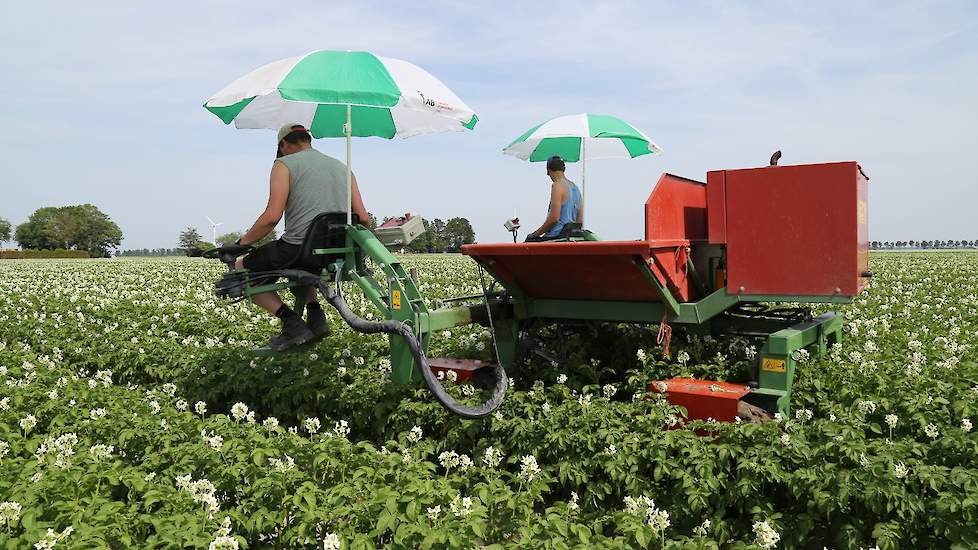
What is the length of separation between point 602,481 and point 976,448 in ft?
6.97

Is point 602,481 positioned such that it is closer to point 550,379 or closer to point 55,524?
point 550,379

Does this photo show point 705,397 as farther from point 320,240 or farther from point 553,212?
point 320,240

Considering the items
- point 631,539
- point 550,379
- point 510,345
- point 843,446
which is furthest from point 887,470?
point 510,345

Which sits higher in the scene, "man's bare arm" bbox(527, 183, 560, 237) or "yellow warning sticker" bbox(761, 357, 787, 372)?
"man's bare arm" bbox(527, 183, 560, 237)

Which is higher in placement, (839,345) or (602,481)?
(839,345)

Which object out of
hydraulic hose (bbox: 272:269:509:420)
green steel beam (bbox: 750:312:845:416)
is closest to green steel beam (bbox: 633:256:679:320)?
green steel beam (bbox: 750:312:845:416)

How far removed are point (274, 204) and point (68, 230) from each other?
506 feet

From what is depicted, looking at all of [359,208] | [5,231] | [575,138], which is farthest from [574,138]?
[5,231]

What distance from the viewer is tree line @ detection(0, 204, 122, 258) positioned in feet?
448

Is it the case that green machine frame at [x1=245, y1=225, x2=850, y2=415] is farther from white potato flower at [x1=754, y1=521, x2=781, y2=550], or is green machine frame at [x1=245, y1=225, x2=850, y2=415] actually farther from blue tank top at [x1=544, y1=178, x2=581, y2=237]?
white potato flower at [x1=754, y1=521, x2=781, y2=550]

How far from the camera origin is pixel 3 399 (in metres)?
5.75

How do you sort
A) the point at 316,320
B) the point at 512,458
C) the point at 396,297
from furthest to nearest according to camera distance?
1. the point at 316,320
2. the point at 396,297
3. the point at 512,458

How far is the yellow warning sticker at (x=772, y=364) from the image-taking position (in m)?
5.43

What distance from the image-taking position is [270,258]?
640 centimetres
